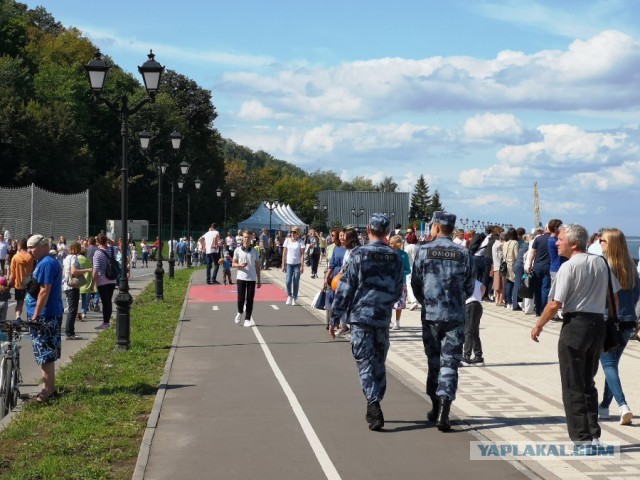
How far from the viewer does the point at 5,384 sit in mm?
9766

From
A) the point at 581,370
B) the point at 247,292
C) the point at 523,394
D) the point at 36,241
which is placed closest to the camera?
the point at 581,370

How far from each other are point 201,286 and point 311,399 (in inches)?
950

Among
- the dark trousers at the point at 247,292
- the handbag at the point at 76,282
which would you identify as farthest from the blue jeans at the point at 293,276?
the handbag at the point at 76,282

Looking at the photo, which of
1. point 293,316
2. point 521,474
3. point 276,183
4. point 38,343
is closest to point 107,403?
point 38,343

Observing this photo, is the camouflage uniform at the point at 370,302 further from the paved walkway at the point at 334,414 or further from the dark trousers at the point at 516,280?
the dark trousers at the point at 516,280

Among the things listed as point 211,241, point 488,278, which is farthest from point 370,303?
point 211,241

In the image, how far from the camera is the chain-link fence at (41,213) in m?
40.6

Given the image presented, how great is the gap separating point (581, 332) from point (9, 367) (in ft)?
17.9

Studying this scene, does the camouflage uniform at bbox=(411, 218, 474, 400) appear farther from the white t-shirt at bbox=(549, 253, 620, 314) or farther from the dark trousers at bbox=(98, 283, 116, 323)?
the dark trousers at bbox=(98, 283, 116, 323)

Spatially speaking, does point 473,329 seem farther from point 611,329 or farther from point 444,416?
point 611,329

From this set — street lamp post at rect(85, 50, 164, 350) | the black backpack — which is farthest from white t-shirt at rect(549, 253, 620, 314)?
the black backpack

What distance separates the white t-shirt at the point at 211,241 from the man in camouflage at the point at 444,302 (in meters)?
25.3

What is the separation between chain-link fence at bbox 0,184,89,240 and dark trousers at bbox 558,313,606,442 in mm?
35104

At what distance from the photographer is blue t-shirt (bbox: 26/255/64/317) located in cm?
1049
